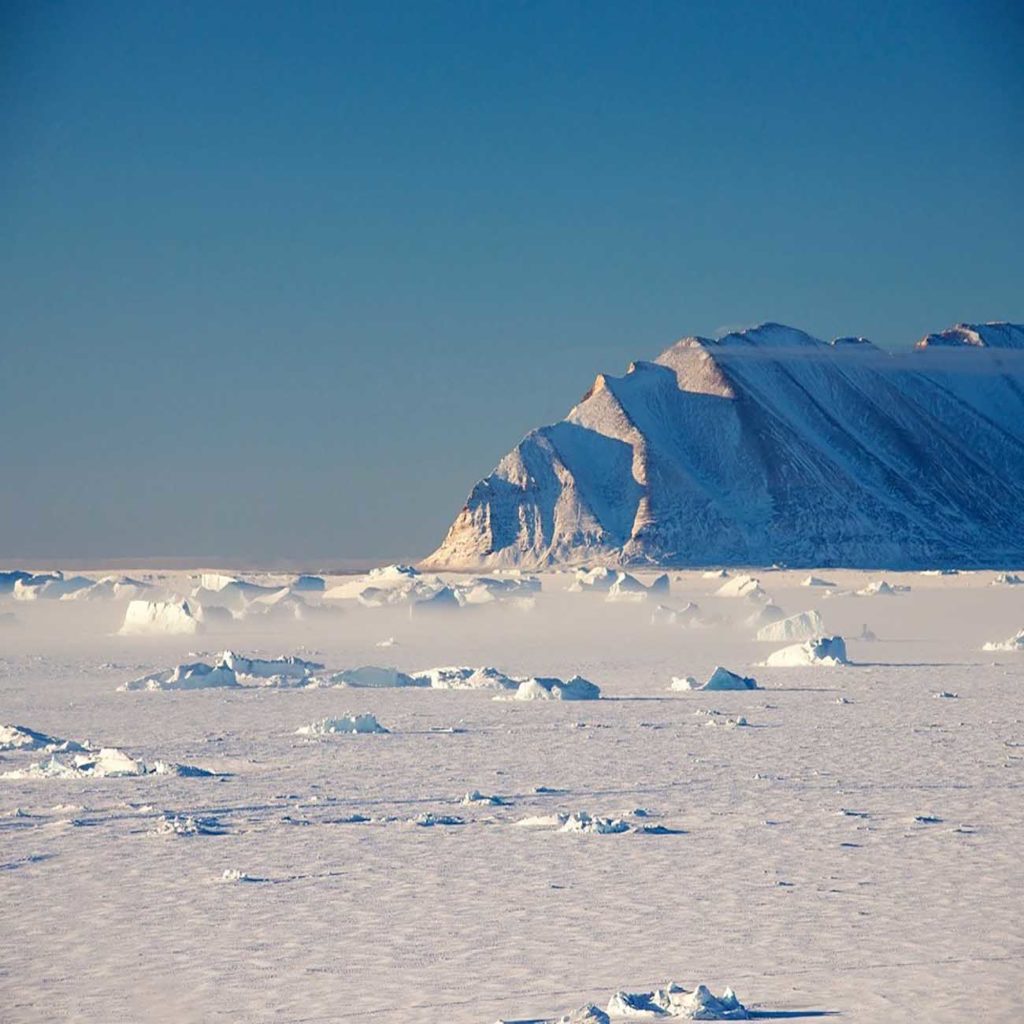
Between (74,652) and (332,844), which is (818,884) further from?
(74,652)

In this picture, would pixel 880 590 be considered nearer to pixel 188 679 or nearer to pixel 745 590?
pixel 745 590

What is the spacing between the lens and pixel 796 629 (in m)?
41.7

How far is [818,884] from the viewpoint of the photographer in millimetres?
11164

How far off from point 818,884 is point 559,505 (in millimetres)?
87571

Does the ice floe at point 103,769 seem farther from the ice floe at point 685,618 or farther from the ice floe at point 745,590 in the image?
the ice floe at point 745,590

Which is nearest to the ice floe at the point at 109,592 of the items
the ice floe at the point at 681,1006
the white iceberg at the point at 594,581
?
the white iceberg at the point at 594,581

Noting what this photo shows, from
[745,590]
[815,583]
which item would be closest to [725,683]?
A: [745,590]

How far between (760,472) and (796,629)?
213 ft

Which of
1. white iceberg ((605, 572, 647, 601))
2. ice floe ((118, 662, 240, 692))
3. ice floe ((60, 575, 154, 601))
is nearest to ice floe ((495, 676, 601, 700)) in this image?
ice floe ((118, 662, 240, 692))

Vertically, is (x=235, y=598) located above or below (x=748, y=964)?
above

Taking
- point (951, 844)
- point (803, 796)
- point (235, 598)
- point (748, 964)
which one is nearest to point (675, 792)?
point (803, 796)

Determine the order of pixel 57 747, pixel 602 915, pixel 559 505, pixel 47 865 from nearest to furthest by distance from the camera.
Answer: pixel 602 915
pixel 47 865
pixel 57 747
pixel 559 505

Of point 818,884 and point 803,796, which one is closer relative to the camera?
point 818,884

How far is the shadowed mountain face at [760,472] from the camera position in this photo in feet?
325
